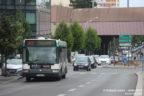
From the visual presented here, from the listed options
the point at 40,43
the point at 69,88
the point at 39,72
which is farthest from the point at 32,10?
the point at 69,88

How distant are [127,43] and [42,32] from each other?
27151 millimetres

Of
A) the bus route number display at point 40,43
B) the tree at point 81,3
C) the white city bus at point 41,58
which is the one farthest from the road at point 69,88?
the tree at point 81,3

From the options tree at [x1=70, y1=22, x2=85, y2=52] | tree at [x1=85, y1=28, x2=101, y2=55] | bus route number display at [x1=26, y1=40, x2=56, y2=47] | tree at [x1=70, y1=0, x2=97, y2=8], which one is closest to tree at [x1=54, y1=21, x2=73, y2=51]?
tree at [x1=70, y1=22, x2=85, y2=52]

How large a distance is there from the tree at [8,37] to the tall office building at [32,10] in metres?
38.7

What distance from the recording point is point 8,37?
32.6 meters

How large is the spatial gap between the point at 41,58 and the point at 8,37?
4.65 meters

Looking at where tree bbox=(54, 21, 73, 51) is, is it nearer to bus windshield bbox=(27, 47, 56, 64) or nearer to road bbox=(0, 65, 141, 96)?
bus windshield bbox=(27, 47, 56, 64)

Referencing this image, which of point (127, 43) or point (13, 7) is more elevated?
point (13, 7)

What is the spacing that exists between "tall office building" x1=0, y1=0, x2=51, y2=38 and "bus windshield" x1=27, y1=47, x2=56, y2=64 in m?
43.0

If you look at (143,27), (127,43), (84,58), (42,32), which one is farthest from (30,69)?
(143,27)

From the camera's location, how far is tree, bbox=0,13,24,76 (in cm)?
3237

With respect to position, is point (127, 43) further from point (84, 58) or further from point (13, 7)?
point (13, 7)

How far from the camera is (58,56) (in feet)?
96.0

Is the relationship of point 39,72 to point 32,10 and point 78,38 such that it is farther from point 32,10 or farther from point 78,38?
point 78,38
